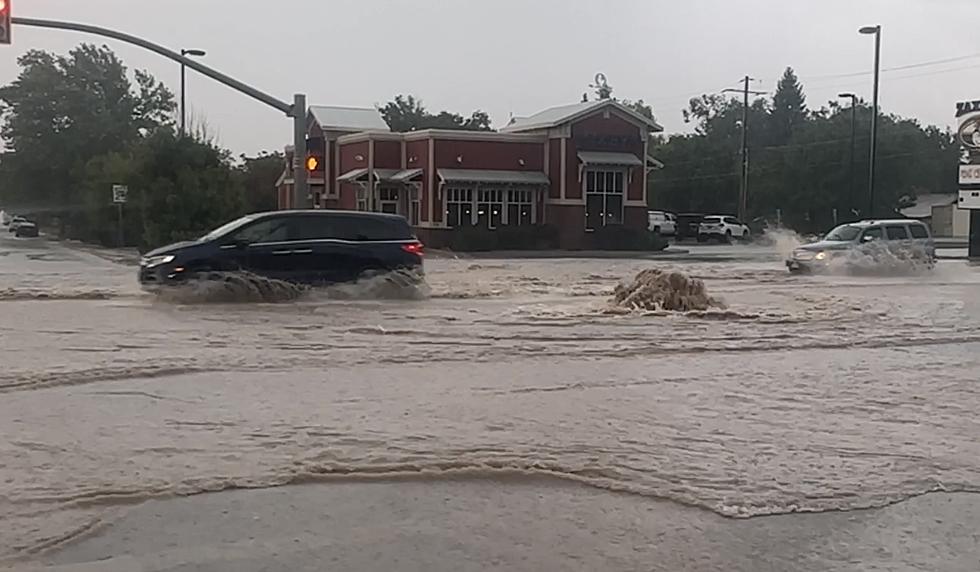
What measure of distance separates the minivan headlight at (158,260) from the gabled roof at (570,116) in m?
34.2

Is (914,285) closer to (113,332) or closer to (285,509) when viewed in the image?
(113,332)

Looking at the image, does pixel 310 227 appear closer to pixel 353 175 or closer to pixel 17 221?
pixel 353 175

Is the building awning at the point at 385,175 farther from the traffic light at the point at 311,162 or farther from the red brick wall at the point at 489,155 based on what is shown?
the traffic light at the point at 311,162

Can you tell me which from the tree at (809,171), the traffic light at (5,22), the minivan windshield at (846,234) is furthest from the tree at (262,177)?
the traffic light at (5,22)

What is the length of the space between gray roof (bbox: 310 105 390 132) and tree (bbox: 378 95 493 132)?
127 ft

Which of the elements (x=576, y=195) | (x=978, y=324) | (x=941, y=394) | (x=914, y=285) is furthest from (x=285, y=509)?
(x=576, y=195)

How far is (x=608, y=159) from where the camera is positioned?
175 feet

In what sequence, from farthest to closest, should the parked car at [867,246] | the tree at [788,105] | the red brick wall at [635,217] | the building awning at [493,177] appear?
the tree at [788,105] < the red brick wall at [635,217] < the building awning at [493,177] < the parked car at [867,246]

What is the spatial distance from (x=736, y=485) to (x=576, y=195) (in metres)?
45.5

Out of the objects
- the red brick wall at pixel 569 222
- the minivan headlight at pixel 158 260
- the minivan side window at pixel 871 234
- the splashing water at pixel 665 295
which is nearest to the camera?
the minivan headlight at pixel 158 260

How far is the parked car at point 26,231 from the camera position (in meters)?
75.2

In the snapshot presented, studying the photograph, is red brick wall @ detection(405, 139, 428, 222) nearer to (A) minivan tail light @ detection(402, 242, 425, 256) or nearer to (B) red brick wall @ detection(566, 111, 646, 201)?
(B) red brick wall @ detection(566, 111, 646, 201)

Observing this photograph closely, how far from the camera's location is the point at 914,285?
28781 mm

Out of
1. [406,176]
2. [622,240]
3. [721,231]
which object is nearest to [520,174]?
[406,176]
